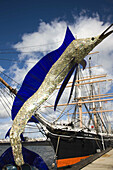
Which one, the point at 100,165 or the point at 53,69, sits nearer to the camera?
the point at 100,165

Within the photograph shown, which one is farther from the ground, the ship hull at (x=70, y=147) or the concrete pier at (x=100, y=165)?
the concrete pier at (x=100, y=165)

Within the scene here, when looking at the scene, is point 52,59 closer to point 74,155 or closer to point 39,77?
point 39,77

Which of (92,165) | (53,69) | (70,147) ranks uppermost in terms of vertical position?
(53,69)

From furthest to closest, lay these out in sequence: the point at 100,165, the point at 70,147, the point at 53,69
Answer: the point at 70,147 → the point at 53,69 → the point at 100,165

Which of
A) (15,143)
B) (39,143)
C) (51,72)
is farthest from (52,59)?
(39,143)

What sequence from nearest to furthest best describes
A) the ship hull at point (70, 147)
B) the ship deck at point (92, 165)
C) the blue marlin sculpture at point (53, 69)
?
the ship deck at point (92, 165)
the blue marlin sculpture at point (53, 69)
the ship hull at point (70, 147)

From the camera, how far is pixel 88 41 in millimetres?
8430

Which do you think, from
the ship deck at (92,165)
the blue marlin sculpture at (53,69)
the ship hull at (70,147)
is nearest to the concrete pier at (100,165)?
the ship deck at (92,165)

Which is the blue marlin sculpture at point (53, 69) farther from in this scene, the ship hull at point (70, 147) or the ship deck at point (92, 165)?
the ship hull at point (70, 147)

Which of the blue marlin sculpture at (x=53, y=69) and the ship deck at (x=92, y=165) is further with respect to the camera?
the blue marlin sculpture at (x=53, y=69)

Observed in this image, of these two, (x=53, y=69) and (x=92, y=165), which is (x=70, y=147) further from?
(x=53, y=69)

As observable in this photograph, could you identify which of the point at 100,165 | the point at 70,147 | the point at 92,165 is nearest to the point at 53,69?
the point at 92,165

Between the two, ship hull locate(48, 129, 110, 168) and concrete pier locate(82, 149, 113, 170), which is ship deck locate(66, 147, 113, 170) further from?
ship hull locate(48, 129, 110, 168)

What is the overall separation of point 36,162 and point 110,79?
3231 centimetres
